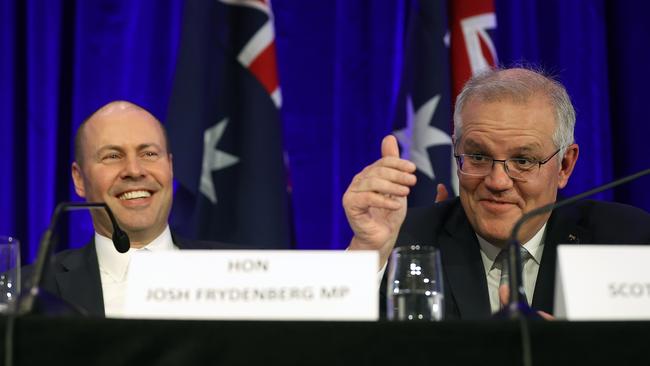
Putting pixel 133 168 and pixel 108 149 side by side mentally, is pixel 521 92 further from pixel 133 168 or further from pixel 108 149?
pixel 108 149

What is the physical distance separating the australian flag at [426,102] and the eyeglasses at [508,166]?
3.52 ft

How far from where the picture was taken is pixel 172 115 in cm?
336

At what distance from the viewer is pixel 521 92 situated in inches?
93.7

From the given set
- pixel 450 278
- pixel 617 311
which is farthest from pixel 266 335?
pixel 450 278

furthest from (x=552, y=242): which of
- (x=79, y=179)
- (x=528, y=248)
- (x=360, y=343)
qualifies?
(x=79, y=179)

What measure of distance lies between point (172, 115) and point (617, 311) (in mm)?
2339

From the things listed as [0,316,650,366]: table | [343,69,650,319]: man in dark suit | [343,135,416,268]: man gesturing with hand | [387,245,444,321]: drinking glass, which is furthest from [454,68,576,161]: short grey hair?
[0,316,650,366]: table

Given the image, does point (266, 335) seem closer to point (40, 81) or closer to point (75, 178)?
point (75, 178)

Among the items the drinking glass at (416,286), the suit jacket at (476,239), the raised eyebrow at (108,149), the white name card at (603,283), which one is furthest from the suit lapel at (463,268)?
the raised eyebrow at (108,149)

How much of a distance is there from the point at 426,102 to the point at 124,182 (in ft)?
4.12

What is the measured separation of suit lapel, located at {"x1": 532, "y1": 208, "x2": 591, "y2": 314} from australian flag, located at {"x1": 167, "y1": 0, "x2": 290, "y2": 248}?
1.24 meters

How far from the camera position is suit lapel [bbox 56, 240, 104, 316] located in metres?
2.52

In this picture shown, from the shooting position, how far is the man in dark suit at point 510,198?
2.28m

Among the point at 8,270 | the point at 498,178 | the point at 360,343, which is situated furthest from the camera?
the point at 498,178
